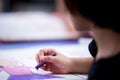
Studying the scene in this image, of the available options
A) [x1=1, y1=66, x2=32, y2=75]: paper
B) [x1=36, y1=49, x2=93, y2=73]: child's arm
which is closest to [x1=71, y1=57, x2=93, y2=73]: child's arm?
[x1=36, y1=49, x2=93, y2=73]: child's arm

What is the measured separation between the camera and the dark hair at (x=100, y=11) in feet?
1.96

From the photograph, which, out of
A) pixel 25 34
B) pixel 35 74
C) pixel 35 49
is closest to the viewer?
pixel 35 74


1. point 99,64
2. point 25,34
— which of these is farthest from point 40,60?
point 25,34

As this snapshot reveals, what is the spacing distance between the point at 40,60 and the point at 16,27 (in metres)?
0.73

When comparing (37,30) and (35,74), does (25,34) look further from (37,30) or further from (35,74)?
(35,74)

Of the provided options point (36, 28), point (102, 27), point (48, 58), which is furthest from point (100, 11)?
point (36, 28)

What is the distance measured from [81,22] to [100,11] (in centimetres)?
7

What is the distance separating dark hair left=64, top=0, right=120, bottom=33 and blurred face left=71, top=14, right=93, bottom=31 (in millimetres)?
14

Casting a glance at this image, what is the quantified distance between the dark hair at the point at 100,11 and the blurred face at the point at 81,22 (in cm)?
1

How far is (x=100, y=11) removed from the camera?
0.61 meters

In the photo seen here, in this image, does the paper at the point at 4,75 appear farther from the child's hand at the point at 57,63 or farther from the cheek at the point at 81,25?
the cheek at the point at 81,25

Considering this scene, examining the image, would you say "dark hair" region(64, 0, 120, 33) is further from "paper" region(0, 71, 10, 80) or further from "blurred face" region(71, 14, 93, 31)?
"paper" region(0, 71, 10, 80)

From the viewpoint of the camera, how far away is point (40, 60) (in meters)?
0.86

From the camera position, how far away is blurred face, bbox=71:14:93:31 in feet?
2.13
